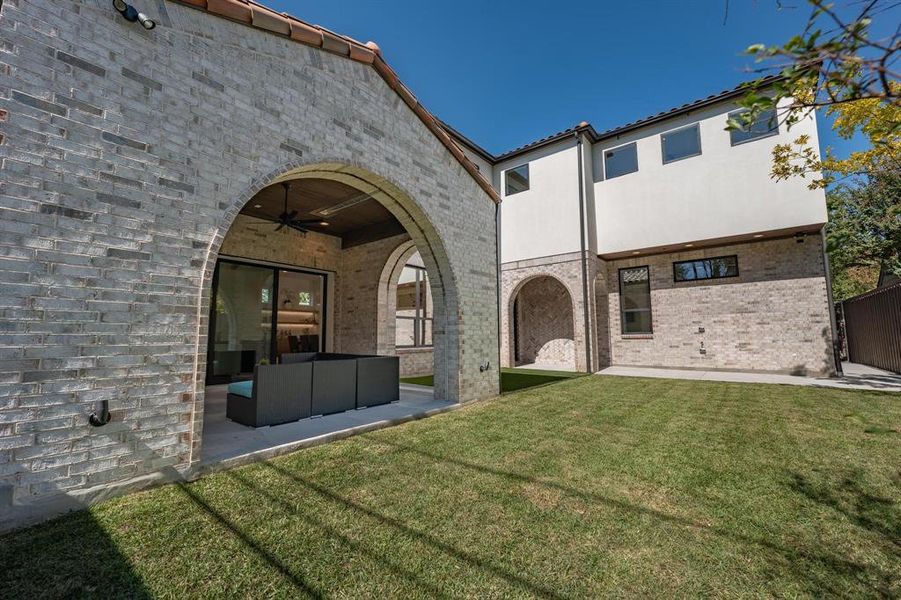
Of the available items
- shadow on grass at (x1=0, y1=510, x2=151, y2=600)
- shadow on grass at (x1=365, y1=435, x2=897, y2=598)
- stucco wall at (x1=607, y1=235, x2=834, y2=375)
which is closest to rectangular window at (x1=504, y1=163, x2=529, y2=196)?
stucco wall at (x1=607, y1=235, x2=834, y2=375)

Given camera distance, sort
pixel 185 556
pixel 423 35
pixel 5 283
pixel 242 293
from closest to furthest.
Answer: pixel 185 556, pixel 5 283, pixel 423 35, pixel 242 293

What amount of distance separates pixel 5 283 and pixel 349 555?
2686mm

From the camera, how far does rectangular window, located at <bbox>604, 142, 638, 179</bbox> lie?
10664 mm

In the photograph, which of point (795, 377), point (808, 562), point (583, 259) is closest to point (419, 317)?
point (583, 259)

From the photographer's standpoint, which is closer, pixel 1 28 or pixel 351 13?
pixel 1 28

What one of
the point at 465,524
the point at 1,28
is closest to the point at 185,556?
the point at 465,524

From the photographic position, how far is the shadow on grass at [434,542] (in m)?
1.79

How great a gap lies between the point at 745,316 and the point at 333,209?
413 inches

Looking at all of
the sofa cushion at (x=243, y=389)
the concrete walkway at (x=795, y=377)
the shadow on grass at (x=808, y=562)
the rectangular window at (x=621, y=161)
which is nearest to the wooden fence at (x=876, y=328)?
the concrete walkway at (x=795, y=377)

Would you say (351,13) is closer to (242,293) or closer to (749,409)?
(242,293)

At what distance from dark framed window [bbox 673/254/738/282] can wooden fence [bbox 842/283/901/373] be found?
3100 mm

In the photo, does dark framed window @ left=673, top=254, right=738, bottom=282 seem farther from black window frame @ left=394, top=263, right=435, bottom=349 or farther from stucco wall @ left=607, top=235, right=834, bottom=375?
black window frame @ left=394, top=263, right=435, bottom=349

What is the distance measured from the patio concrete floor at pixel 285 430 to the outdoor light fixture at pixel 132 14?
3.58m

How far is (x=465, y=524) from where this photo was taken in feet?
7.70
